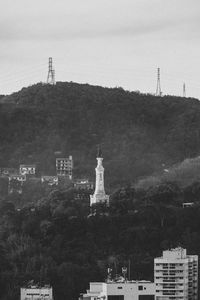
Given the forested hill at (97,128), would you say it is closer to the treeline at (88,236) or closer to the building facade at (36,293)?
the treeline at (88,236)

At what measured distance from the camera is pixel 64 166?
130m

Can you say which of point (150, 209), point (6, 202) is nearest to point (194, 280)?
point (150, 209)

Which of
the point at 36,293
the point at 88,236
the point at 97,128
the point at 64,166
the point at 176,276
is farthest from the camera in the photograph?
the point at 97,128

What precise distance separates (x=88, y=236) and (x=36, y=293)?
10503 millimetres

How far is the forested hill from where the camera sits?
131 m

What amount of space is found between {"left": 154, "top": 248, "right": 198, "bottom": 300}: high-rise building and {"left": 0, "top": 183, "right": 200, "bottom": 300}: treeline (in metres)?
1.51

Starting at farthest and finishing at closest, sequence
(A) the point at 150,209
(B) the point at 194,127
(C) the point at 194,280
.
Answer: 1. (B) the point at 194,127
2. (A) the point at 150,209
3. (C) the point at 194,280

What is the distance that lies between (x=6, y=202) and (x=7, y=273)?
16747 millimetres

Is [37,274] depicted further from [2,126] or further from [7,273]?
[2,126]

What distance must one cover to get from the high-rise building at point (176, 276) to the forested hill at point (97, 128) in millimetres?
28569

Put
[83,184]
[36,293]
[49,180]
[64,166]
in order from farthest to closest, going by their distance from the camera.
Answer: [64,166]
[49,180]
[83,184]
[36,293]

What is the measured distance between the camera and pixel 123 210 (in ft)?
360

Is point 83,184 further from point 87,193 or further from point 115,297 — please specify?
point 115,297

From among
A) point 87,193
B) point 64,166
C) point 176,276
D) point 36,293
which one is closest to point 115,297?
point 36,293
